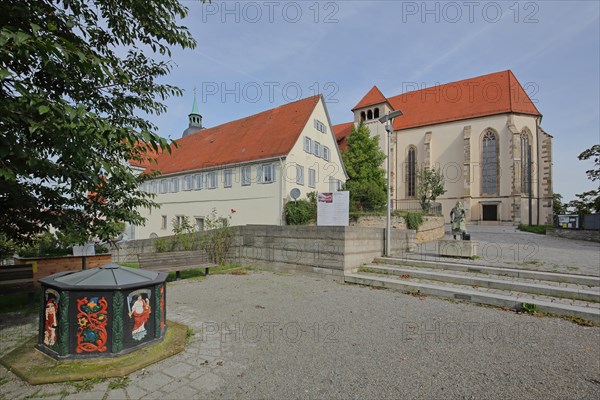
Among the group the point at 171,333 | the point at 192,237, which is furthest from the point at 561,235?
the point at 171,333

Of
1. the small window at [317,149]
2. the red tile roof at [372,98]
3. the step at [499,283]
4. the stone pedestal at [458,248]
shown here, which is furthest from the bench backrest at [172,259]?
the red tile roof at [372,98]

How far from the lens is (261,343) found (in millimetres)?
4434

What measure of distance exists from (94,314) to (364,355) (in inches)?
130

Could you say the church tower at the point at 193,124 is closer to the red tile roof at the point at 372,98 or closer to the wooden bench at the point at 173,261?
the red tile roof at the point at 372,98

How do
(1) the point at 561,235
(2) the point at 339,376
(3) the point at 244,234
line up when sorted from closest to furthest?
(2) the point at 339,376 < (3) the point at 244,234 < (1) the point at 561,235

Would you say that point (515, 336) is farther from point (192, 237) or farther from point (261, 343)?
point (192, 237)

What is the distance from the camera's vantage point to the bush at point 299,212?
20.9 meters

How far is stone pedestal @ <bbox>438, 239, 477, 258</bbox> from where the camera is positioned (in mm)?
10961

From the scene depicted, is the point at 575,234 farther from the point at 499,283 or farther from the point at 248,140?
the point at 248,140

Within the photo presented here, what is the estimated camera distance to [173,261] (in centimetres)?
931

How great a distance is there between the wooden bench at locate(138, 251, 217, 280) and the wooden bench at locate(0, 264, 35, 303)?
2.42m

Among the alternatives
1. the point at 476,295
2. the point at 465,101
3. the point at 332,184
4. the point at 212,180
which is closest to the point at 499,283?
the point at 476,295

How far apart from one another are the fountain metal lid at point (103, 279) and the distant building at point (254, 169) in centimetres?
1729

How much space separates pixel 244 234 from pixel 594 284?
9.95 metres
